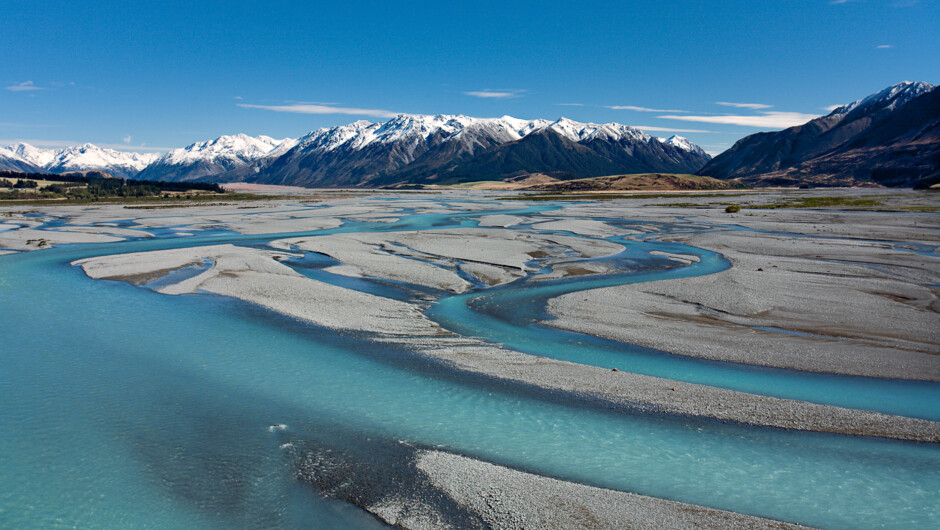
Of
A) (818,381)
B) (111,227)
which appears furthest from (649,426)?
(111,227)

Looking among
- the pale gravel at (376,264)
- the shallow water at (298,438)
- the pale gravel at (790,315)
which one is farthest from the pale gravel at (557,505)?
the pale gravel at (376,264)

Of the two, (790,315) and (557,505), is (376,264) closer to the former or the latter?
(790,315)

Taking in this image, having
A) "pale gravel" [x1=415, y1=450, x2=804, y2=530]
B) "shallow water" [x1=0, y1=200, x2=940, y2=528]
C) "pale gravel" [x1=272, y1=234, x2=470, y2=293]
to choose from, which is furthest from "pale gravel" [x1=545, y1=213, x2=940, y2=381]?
"pale gravel" [x1=415, y1=450, x2=804, y2=530]

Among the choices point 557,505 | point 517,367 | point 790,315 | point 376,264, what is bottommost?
point 557,505

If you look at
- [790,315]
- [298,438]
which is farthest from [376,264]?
[790,315]

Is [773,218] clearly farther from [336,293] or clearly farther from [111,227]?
[111,227]

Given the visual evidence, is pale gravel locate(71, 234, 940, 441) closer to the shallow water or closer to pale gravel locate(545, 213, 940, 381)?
the shallow water

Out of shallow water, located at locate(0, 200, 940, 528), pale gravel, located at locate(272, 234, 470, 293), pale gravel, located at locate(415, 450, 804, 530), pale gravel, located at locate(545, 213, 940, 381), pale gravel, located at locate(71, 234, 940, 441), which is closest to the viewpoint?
pale gravel, located at locate(415, 450, 804, 530)

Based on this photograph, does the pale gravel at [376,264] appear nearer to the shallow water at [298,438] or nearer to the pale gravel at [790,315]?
the pale gravel at [790,315]
